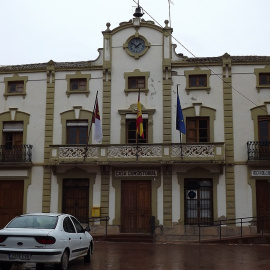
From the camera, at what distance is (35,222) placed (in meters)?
11.8

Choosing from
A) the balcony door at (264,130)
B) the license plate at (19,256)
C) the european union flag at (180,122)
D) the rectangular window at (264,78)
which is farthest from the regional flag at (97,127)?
the license plate at (19,256)

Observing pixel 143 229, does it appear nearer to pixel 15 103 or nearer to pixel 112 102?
pixel 112 102

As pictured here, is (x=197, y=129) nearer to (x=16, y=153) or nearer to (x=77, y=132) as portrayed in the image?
(x=77, y=132)

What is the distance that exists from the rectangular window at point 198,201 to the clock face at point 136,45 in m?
7.93

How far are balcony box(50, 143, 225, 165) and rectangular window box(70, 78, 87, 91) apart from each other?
3663 mm

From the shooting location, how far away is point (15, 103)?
26.1 m

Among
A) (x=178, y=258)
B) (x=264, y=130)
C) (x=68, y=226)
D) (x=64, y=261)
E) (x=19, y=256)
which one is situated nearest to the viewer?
(x=19, y=256)

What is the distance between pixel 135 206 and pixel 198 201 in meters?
3.39

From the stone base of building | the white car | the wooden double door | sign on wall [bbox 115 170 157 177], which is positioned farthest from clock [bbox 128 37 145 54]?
the white car

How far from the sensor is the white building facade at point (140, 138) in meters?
23.5

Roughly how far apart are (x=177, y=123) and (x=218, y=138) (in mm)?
2885

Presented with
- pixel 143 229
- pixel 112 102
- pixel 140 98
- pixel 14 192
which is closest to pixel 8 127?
pixel 14 192

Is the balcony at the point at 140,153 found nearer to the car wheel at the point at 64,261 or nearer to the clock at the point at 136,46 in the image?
the clock at the point at 136,46

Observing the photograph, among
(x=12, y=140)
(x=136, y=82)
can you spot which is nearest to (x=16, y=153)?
(x=12, y=140)
